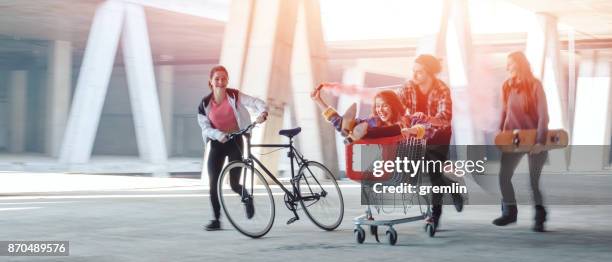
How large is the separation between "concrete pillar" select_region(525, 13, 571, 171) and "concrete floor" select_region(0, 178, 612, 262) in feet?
74.0

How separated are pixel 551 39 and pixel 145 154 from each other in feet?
52.1

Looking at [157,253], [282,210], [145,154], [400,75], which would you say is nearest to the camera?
[157,253]

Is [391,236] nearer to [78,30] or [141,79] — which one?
[141,79]

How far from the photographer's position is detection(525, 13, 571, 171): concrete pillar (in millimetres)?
35156

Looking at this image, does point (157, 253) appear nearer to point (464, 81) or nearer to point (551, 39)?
point (464, 81)

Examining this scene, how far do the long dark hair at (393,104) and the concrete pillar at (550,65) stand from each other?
2698cm

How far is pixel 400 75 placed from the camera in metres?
53.4

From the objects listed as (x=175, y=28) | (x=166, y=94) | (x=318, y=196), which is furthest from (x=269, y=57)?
(x=166, y=94)

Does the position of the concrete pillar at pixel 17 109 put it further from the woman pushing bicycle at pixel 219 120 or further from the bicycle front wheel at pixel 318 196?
the bicycle front wheel at pixel 318 196

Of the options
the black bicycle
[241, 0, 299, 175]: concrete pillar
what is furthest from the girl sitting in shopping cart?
[241, 0, 299, 175]: concrete pillar

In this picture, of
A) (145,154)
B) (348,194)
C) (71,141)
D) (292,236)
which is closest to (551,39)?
(145,154)

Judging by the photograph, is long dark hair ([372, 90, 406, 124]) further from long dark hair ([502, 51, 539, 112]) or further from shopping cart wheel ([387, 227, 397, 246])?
long dark hair ([502, 51, 539, 112])

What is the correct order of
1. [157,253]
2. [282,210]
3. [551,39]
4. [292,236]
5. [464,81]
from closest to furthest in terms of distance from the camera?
1. [157,253]
2. [292,236]
3. [282,210]
4. [464,81]
5. [551,39]

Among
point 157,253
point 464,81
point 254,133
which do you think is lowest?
point 157,253
